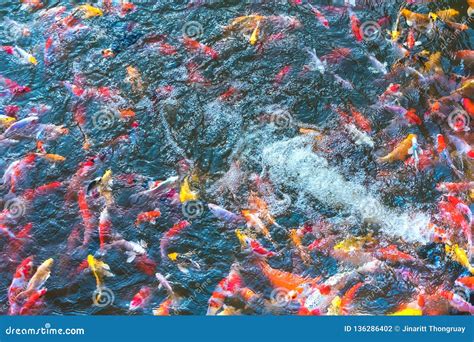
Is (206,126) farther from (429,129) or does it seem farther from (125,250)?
(429,129)

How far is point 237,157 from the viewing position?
8312 millimetres

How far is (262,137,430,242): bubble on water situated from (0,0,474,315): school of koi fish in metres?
0.03

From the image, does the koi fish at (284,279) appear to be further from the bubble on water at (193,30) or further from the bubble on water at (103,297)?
the bubble on water at (193,30)

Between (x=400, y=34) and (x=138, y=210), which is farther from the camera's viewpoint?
(x=400, y=34)

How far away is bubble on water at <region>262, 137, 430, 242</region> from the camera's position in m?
7.58

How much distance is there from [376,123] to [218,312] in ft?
12.7

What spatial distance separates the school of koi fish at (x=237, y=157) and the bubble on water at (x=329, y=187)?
0.09 ft

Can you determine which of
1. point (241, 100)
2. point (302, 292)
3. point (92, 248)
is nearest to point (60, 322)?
point (92, 248)

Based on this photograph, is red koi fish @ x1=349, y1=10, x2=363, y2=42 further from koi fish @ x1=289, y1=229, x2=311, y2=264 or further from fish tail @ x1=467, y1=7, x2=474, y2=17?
koi fish @ x1=289, y1=229, x2=311, y2=264

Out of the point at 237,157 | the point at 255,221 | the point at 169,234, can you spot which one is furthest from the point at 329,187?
the point at 169,234

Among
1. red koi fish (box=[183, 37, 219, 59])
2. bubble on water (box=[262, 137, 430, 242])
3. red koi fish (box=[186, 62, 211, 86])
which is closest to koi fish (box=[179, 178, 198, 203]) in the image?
bubble on water (box=[262, 137, 430, 242])

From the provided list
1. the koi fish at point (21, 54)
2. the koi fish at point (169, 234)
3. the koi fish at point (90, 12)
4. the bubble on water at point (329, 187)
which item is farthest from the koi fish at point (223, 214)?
the koi fish at point (90, 12)

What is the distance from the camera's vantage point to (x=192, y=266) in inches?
287

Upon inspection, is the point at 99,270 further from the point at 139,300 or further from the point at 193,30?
the point at 193,30
